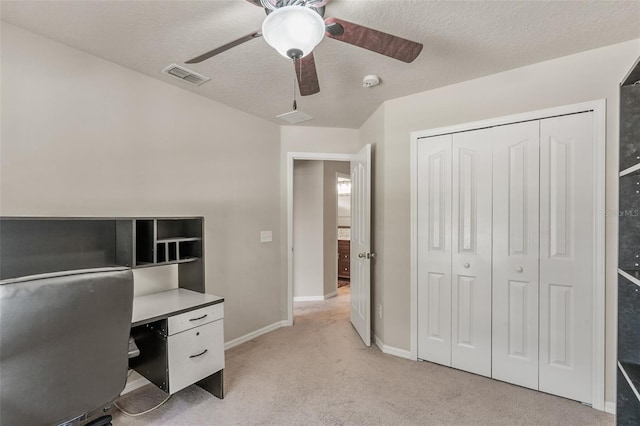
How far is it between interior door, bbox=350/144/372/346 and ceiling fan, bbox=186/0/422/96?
5.29 ft

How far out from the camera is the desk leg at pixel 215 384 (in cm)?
223

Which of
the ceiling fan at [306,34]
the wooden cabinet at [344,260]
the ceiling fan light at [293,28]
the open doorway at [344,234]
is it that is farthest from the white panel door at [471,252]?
the wooden cabinet at [344,260]

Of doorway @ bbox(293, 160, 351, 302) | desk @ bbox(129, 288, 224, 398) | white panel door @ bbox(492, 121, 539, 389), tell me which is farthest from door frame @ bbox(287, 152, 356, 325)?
white panel door @ bbox(492, 121, 539, 389)

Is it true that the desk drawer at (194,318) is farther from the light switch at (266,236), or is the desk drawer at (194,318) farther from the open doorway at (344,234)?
the open doorway at (344,234)

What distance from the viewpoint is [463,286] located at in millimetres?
2607

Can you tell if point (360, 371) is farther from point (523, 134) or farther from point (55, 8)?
point (55, 8)

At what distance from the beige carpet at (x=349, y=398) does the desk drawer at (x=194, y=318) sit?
0.57 meters

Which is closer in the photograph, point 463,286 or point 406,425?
point 406,425

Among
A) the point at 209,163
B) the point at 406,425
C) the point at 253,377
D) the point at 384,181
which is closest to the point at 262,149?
the point at 209,163

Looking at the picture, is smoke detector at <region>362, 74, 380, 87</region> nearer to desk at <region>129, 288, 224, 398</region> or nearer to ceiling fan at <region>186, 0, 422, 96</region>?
ceiling fan at <region>186, 0, 422, 96</region>

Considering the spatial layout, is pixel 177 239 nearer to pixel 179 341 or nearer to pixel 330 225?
pixel 179 341

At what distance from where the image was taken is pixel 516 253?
238 cm

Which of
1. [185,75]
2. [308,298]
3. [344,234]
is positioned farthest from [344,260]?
[185,75]

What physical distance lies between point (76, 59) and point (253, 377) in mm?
2626
